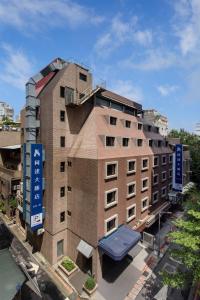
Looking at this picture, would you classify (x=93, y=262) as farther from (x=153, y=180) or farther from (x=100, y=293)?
(x=153, y=180)

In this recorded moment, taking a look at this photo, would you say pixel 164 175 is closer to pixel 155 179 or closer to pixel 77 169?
pixel 155 179

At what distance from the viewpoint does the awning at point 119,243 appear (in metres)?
25.0

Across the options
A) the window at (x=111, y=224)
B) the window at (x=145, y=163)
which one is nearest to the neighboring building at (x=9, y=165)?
the window at (x=111, y=224)

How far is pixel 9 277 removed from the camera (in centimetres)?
2042

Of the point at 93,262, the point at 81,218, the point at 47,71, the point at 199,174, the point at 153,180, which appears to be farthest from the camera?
the point at 199,174

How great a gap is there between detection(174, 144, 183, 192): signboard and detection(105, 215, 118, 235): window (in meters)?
22.0

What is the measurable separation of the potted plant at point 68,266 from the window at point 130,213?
36.4 feet

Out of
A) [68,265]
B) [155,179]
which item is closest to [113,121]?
[155,179]

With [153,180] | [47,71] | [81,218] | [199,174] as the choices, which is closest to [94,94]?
[47,71]

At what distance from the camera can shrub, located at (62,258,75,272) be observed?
2809 cm

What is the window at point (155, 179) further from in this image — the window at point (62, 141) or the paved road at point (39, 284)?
the paved road at point (39, 284)

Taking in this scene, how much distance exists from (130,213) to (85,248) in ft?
34.7

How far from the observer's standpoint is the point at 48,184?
2936 cm

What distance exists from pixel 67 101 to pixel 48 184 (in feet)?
43.9
